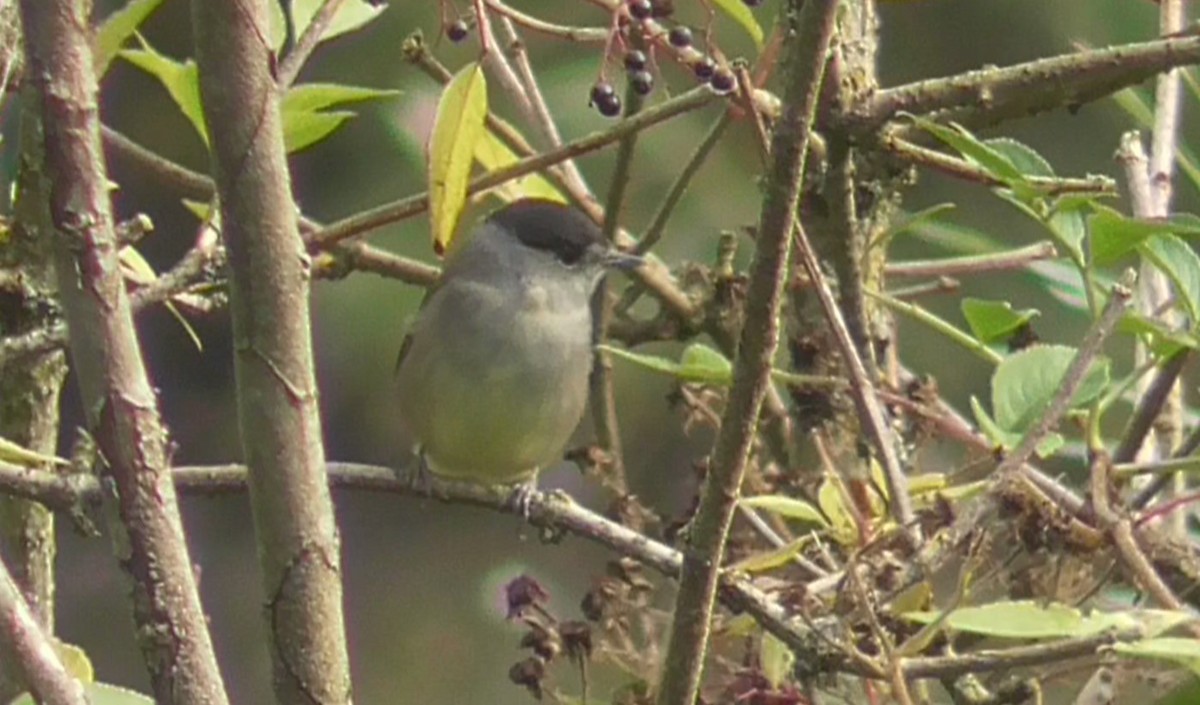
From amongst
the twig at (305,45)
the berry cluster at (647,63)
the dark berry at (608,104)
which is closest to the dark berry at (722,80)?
the berry cluster at (647,63)

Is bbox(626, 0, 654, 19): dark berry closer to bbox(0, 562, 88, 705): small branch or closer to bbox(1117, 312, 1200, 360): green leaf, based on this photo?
bbox(1117, 312, 1200, 360): green leaf

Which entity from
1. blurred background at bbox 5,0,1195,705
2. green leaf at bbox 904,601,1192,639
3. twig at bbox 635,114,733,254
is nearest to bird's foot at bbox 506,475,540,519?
twig at bbox 635,114,733,254

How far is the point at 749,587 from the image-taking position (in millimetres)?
1496

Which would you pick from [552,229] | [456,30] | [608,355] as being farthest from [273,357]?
[552,229]

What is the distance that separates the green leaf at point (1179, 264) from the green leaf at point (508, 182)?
820 mm

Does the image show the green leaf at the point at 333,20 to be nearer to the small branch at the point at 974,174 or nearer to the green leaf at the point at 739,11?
the green leaf at the point at 739,11

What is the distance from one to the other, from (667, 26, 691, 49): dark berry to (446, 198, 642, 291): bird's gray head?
1.25 meters

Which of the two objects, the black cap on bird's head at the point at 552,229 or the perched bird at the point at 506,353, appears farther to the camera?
the black cap on bird's head at the point at 552,229

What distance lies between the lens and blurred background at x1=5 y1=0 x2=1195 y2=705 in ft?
13.8

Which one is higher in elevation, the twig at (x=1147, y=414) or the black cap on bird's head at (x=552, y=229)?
the black cap on bird's head at (x=552, y=229)

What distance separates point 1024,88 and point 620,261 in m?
0.80

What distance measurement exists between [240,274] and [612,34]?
25.5 inches

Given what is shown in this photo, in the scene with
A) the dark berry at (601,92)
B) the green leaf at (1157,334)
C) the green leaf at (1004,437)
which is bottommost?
the green leaf at (1004,437)

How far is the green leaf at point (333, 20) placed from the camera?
5.90 ft
